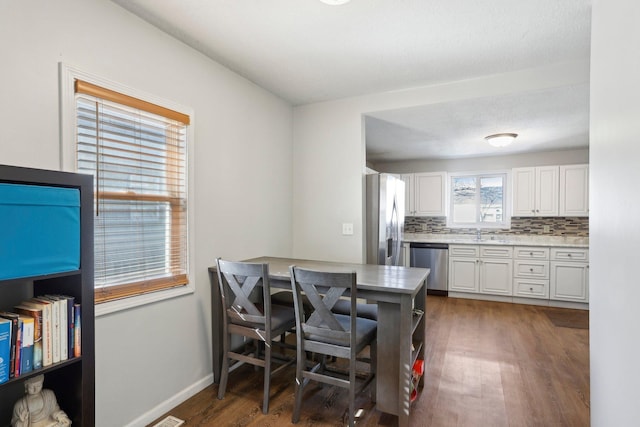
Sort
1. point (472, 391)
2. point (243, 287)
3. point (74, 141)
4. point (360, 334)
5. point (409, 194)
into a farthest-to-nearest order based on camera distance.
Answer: point (409, 194) → point (472, 391) → point (243, 287) → point (360, 334) → point (74, 141)

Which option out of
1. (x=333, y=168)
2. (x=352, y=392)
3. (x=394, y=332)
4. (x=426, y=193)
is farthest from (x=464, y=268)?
(x=352, y=392)

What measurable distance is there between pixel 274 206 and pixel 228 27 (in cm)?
161

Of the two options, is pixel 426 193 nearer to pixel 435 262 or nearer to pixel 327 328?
pixel 435 262

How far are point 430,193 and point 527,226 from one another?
1581 mm

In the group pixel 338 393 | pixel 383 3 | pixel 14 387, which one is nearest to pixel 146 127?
pixel 14 387

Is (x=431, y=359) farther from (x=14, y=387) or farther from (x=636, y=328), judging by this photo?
(x=14, y=387)

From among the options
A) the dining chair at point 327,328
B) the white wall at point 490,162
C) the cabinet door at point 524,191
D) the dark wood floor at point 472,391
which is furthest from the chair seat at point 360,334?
the white wall at point 490,162

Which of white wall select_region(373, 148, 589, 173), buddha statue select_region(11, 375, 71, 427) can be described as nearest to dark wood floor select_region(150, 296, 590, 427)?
buddha statue select_region(11, 375, 71, 427)

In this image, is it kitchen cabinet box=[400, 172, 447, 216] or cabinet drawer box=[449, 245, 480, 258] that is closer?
cabinet drawer box=[449, 245, 480, 258]

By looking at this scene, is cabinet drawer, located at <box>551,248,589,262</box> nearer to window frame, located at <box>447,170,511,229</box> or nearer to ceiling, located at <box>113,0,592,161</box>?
window frame, located at <box>447,170,511,229</box>

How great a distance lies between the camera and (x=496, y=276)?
4.71 m

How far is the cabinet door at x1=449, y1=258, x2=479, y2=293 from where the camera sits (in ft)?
15.9

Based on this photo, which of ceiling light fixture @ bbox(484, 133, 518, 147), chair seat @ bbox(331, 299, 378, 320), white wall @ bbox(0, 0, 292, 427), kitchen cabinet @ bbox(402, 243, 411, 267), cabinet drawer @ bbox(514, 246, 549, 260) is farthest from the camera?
kitchen cabinet @ bbox(402, 243, 411, 267)

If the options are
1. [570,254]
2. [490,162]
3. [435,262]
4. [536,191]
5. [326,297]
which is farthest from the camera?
[490,162]
